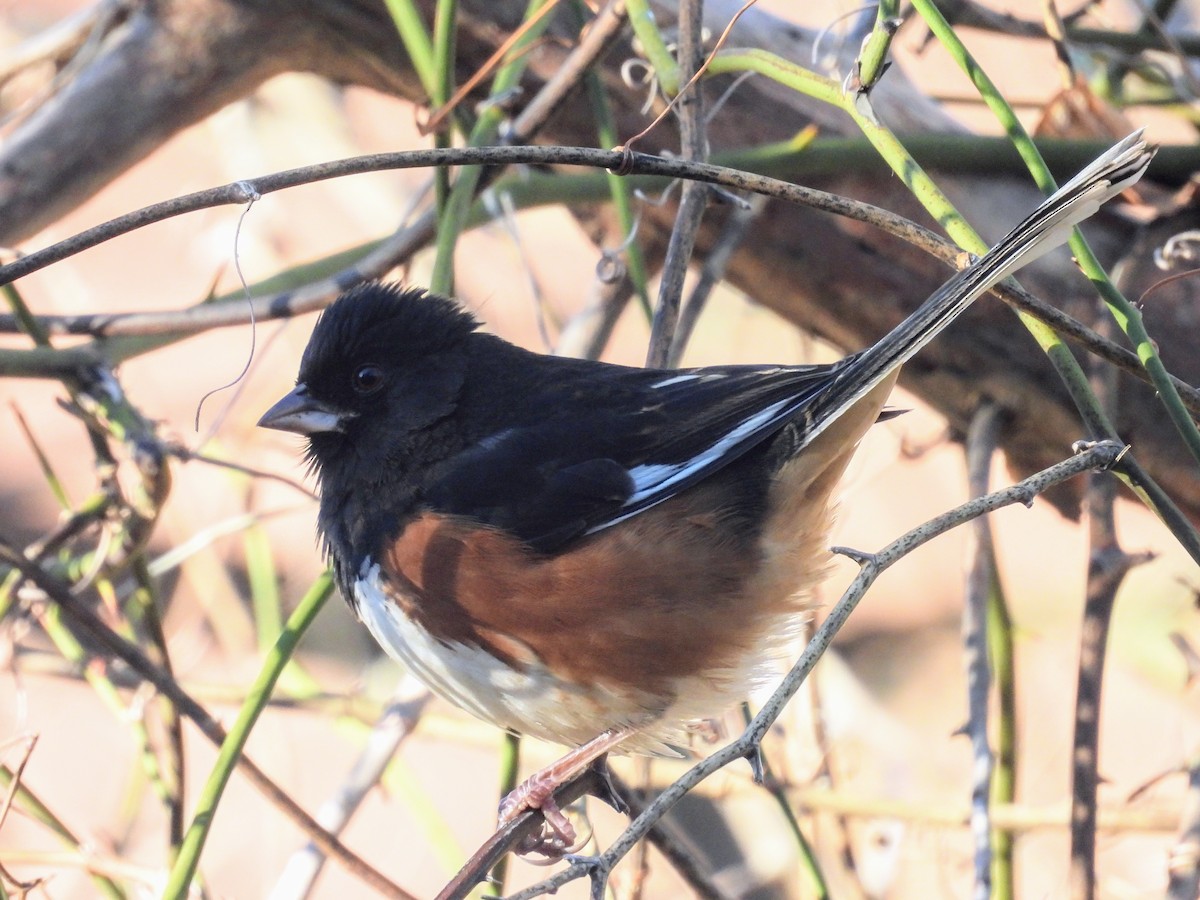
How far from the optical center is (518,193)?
2254mm

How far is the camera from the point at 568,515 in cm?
200

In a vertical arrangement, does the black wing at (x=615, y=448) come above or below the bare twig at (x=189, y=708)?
above

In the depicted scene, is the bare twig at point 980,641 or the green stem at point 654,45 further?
the bare twig at point 980,641

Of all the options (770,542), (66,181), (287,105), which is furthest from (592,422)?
(287,105)

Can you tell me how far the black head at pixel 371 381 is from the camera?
2148 millimetres

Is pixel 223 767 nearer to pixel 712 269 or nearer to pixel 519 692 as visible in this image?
pixel 519 692

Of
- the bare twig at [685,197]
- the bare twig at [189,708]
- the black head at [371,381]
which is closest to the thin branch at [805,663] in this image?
the bare twig at [189,708]

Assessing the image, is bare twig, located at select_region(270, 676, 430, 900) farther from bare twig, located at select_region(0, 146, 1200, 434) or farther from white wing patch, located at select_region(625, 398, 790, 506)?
bare twig, located at select_region(0, 146, 1200, 434)

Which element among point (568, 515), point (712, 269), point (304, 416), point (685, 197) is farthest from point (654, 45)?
point (304, 416)

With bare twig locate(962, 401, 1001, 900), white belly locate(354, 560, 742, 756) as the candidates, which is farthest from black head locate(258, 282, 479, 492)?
bare twig locate(962, 401, 1001, 900)

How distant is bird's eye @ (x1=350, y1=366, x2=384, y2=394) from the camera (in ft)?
7.18

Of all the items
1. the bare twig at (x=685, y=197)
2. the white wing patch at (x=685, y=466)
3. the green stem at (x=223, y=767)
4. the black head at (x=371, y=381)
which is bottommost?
the green stem at (x=223, y=767)

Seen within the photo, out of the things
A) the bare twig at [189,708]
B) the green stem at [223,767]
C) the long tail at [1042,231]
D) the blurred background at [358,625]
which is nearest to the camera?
the long tail at [1042,231]

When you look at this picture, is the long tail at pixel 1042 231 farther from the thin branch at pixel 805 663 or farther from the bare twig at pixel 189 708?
the bare twig at pixel 189 708
